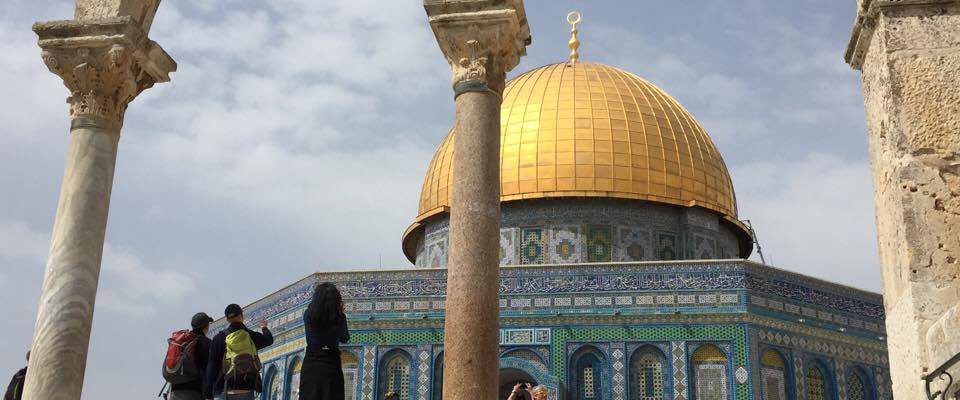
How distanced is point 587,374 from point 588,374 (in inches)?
0.6

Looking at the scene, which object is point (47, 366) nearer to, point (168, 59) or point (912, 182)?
point (168, 59)

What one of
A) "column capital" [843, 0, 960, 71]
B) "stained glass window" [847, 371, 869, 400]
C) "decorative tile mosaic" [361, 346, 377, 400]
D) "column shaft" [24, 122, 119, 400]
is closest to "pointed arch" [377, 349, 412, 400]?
"decorative tile mosaic" [361, 346, 377, 400]

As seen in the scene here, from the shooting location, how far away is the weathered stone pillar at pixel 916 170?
427cm

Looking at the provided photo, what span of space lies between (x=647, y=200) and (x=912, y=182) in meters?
15.8

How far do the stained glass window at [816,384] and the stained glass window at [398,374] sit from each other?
639 cm

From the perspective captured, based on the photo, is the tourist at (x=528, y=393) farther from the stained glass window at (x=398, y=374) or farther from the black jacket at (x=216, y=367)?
the stained glass window at (x=398, y=374)

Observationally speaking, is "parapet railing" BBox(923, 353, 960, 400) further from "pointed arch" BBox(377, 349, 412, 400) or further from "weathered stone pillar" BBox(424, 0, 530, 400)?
"pointed arch" BBox(377, 349, 412, 400)

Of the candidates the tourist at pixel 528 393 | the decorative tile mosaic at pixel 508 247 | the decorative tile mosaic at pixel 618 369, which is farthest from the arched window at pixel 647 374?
the tourist at pixel 528 393

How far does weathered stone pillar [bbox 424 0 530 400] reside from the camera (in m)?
6.64

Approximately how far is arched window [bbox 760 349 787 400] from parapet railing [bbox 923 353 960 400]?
12872 millimetres

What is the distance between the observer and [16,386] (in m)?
7.82

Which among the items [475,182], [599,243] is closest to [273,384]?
[599,243]

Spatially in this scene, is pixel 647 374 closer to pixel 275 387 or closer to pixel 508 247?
pixel 508 247

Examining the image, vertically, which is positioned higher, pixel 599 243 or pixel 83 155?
pixel 599 243
